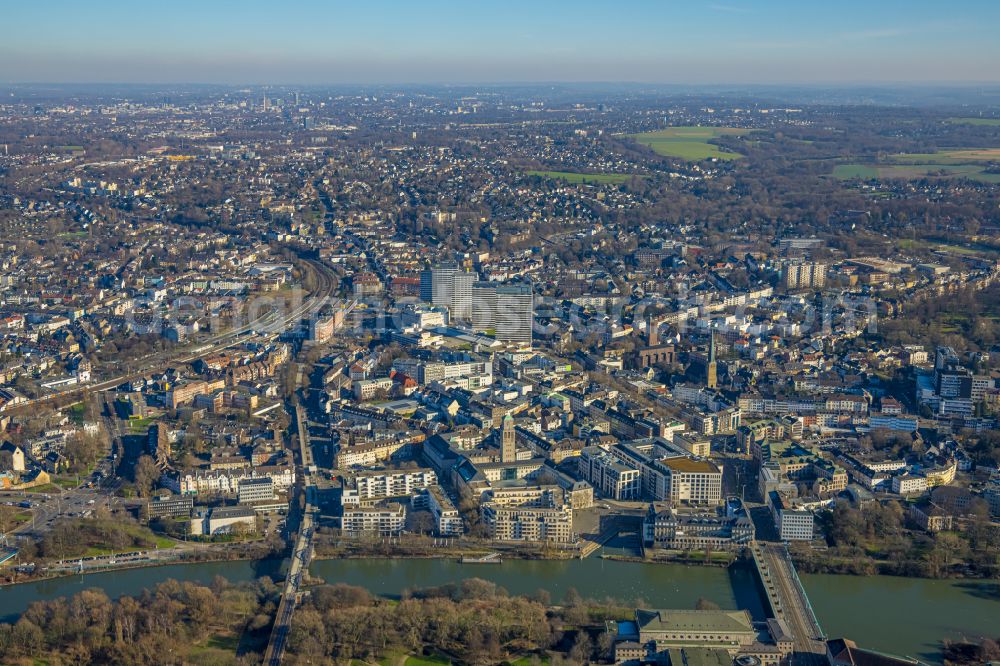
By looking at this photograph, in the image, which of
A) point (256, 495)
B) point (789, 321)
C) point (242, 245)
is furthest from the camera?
point (242, 245)

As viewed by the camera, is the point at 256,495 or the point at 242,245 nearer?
the point at 256,495

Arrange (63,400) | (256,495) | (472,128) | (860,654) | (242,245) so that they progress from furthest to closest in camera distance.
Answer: (472,128)
(242,245)
(63,400)
(256,495)
(860,654)

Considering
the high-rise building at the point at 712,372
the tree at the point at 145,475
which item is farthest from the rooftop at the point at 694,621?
the high-rise building at the point at 712,372

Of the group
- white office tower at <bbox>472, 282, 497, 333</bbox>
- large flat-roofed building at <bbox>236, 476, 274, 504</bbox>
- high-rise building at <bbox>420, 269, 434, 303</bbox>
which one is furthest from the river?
high-rise building at <bbox>420, 269, 434, 303</bbox>

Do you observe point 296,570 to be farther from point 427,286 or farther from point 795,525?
point 427,286

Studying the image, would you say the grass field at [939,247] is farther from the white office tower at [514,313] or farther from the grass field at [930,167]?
the white office tower at [514,313]

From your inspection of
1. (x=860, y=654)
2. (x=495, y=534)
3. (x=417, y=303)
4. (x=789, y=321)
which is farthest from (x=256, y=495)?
(x=789, y=321)

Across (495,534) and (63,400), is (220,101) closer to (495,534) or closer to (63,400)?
(63,400)

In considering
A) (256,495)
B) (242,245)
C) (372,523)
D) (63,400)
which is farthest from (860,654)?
(242,245)
